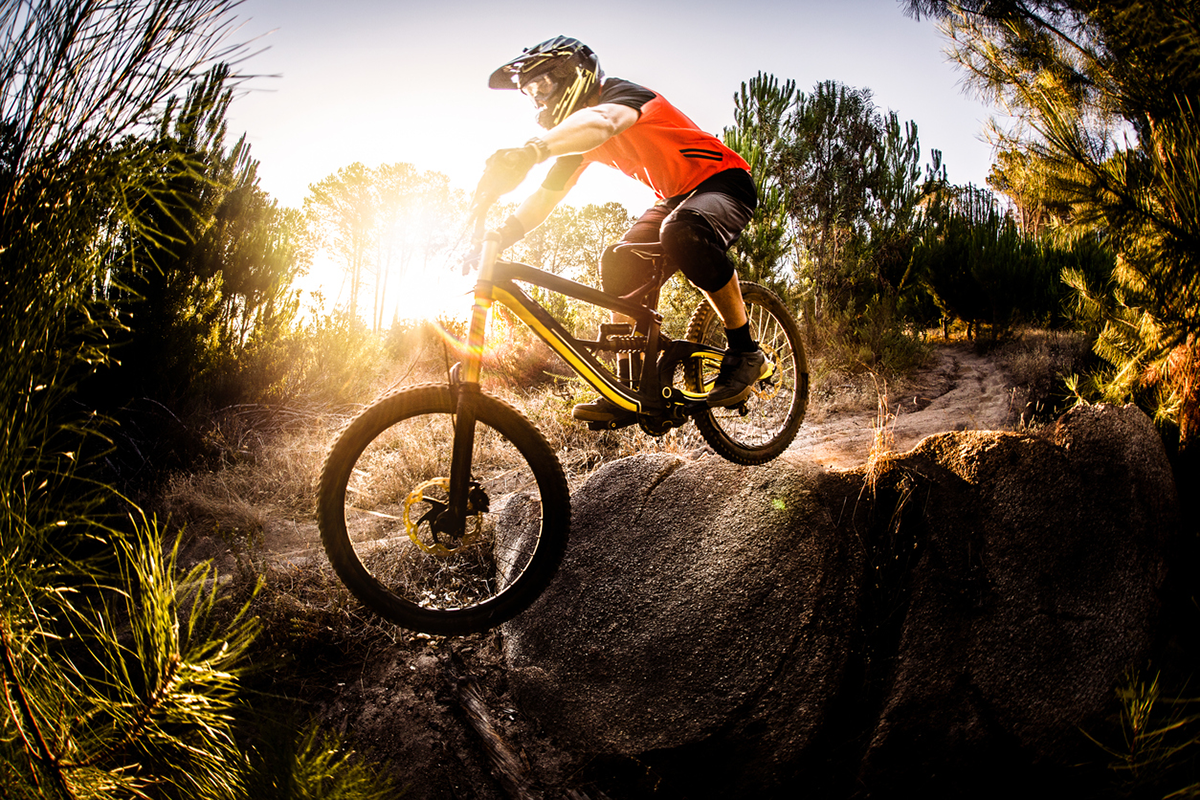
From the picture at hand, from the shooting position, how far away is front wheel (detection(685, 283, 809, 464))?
121 inches

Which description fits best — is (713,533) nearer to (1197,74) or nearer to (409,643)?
(409,643)

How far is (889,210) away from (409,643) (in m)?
10.6

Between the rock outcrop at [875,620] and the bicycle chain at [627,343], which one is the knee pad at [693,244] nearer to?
the bicycle chain at [627,343]

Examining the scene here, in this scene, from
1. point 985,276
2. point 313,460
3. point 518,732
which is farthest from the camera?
point 985,276

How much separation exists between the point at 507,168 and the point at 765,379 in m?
2.26

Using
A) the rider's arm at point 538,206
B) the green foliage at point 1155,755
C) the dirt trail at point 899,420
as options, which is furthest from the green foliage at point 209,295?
the green foliage at point 1155,755

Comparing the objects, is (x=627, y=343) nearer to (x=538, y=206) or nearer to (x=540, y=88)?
(x=538, y=206)

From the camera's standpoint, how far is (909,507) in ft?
9.40

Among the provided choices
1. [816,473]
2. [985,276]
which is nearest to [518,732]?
[816,473]

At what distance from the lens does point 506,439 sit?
326 cm

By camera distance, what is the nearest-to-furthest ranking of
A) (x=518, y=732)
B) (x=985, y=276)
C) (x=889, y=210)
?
(x=518, y=732), (x=985, y=276), (x=889, y=210)

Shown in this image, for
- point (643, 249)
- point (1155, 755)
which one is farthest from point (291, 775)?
point (1155, 755)

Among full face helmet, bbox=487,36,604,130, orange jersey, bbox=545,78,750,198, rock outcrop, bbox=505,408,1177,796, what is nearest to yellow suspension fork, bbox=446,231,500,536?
full face helmet, bbox=487,36,604,130

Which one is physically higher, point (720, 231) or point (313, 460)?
point (720, 231)
